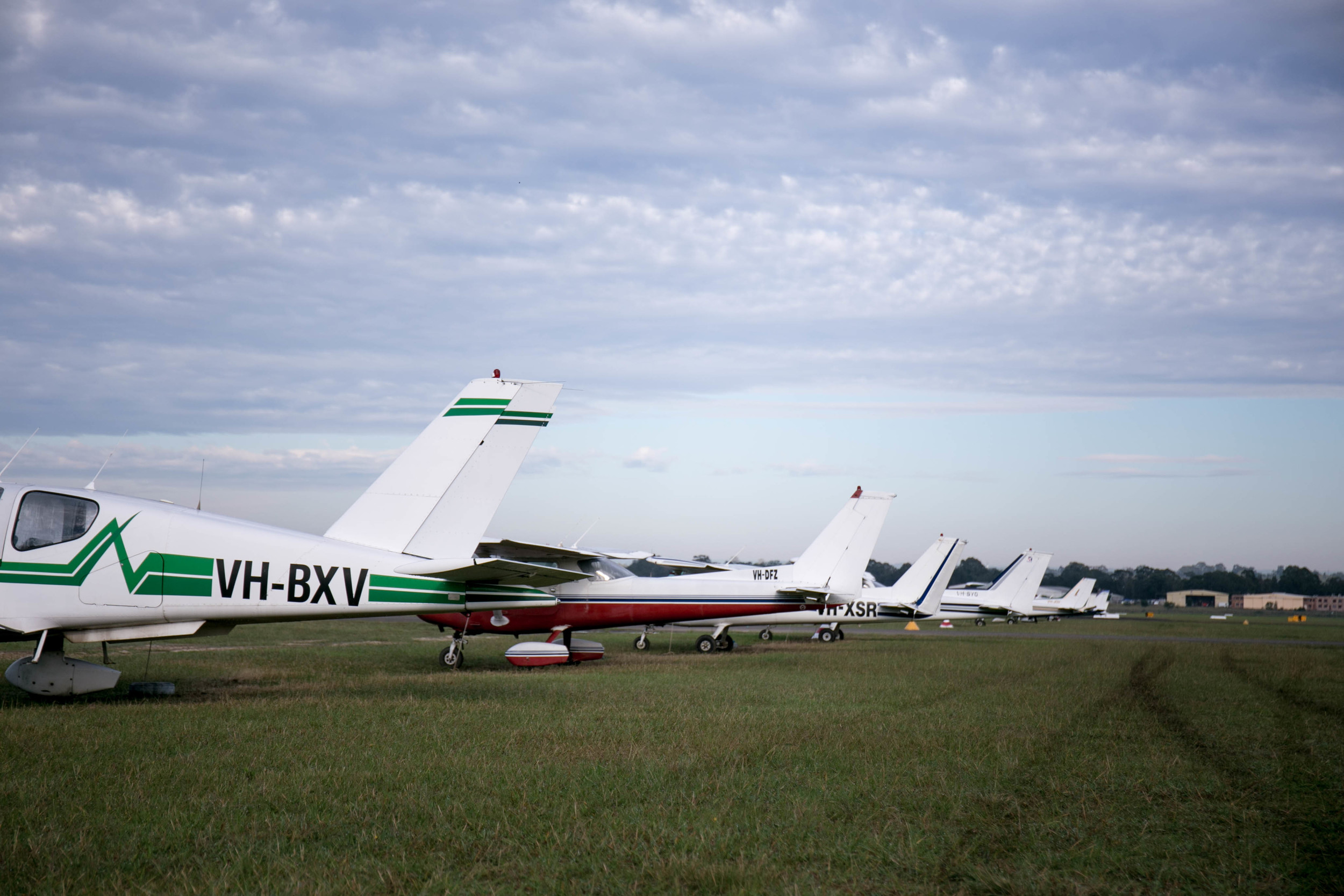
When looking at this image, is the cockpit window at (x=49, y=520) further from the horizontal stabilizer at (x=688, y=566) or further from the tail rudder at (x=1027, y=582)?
the tail rudder at (x=1027, y=582)

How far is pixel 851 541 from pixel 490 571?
519 inches

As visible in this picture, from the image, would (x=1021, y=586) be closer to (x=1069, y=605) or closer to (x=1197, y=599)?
(x=1069, y=605)

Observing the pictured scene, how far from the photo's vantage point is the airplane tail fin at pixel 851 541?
21594 mm

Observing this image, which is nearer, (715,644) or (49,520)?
(49,520)

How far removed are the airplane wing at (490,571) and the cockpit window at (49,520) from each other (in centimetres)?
317

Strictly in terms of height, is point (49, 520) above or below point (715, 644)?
above

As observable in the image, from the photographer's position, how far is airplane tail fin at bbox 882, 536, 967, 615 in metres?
27.2

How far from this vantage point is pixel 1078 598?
174ft

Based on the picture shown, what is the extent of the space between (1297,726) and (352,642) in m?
18.2

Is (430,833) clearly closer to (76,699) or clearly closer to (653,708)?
(653,708)

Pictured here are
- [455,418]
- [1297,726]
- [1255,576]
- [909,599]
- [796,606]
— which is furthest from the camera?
[1255,576]

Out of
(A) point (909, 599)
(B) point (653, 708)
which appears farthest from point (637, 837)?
(A) point (909, 599)

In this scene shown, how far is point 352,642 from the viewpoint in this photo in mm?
21344

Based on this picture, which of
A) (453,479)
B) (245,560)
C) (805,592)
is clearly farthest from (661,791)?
(805,592)
